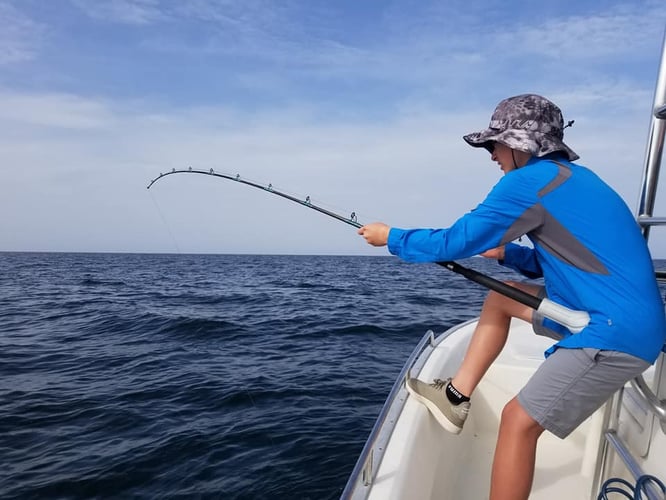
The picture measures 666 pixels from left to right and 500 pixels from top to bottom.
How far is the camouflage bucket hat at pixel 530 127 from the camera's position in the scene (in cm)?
187

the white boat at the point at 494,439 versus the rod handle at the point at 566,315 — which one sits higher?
the rod handle at the point at 566,315

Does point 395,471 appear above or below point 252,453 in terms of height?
above

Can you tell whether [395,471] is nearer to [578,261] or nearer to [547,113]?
[578,261]

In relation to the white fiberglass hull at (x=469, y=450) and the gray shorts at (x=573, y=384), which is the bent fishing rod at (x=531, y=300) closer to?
the gray shorts at (x=573, y=384)

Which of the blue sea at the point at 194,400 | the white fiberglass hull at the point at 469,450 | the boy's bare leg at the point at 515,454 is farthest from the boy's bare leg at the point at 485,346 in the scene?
the blue sea at the point at 194,400

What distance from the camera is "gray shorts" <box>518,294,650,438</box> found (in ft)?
5.49

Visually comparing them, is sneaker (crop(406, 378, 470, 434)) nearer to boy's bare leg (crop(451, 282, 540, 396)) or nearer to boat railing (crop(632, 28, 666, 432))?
boy's bare leg (crop(451, 282, 540, 396))

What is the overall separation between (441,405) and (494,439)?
3.10 ft

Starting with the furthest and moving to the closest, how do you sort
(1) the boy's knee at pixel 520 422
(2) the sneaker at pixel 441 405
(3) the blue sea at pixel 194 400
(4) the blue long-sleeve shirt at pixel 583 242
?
(3) the blue sea at pixel 194 400 → (2) the sneaker at pixel 441 405 → (1) the boy's knee at pixel 520 422 → (4) the blue long-sleeve shirt at pixel 583 242

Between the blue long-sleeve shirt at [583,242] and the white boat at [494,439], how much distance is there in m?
0.42

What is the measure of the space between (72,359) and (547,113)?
8.00 m

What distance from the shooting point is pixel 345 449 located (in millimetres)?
4371

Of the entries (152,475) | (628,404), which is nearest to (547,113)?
(628,404)

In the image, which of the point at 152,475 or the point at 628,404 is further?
the point at 152,475
